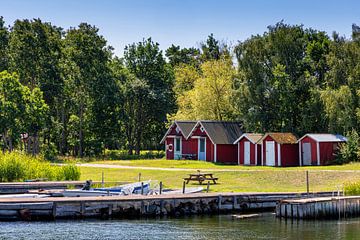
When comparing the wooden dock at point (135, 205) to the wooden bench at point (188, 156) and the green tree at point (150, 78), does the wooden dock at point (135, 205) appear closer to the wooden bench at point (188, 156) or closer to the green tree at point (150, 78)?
the wooden bench at point (188, 156)

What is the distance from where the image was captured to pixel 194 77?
8162 centimetres

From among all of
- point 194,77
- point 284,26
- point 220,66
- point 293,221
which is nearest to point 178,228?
point 293,221

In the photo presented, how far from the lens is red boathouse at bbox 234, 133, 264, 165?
5575cm

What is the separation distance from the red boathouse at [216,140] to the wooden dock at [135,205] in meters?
27.5

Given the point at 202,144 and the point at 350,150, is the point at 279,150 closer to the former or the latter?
the point at 350,150

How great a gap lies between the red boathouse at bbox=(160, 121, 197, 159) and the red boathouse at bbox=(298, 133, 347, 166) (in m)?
12.4

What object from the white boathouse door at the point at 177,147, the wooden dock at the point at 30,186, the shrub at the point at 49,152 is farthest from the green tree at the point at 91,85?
the wooden dock at the point at 30,186

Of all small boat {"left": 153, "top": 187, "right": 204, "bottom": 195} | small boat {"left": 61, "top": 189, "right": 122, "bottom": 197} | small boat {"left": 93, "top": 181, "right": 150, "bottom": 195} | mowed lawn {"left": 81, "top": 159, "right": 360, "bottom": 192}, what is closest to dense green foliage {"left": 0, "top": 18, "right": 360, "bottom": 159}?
mowed lawn {"left": 81, "top": 159, "right": 360, "bottom": 192}

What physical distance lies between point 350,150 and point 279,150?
20.6ft

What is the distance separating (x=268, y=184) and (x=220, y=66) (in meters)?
33.7

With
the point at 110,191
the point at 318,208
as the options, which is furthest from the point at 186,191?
the point at 318,208

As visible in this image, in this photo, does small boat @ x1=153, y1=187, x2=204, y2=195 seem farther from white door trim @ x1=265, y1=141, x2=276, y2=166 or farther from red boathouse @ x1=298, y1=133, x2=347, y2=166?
red boathouse @ x1=298, y1=133, x2=347, y2=166

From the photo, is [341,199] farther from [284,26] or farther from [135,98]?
[135,98]

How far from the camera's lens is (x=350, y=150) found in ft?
168
